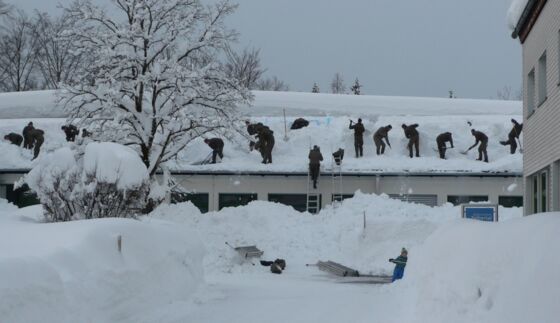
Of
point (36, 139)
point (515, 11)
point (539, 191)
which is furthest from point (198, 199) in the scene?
point (539, 191)

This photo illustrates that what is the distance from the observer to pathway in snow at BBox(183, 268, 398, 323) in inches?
529

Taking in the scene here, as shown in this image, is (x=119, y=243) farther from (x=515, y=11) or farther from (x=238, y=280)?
(x=515, y=11)

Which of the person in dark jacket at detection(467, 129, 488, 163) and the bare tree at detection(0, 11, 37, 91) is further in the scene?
the bare tree at detection(0, 11, 37, 91)

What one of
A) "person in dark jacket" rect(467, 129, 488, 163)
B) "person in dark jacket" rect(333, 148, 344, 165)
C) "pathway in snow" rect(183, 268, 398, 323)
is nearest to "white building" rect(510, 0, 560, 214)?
"pathway in snow" rect(183, 268, 398, 323)

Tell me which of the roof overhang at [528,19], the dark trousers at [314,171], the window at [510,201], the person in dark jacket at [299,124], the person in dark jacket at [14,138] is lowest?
the window at [510,201]

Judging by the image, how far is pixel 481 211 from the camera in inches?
725

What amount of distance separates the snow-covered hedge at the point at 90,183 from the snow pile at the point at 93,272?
5.80ft

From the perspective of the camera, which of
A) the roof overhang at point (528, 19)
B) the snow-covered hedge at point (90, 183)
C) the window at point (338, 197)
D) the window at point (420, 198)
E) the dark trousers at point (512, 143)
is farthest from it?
the dark trousers at point (512, 143)

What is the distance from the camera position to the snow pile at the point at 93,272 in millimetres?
8531

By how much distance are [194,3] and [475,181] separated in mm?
14921

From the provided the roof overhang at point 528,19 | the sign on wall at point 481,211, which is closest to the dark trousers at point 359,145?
the roof overhang at point 528,19

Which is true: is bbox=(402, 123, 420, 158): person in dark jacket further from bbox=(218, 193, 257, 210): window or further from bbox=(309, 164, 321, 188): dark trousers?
bbox=(218, 193, 257, 210): window

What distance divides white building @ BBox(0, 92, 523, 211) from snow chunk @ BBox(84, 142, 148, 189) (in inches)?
617

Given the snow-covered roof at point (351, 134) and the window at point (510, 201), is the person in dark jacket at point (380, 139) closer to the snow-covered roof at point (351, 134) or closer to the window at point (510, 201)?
the snow-covered roof at point (351, 134)
